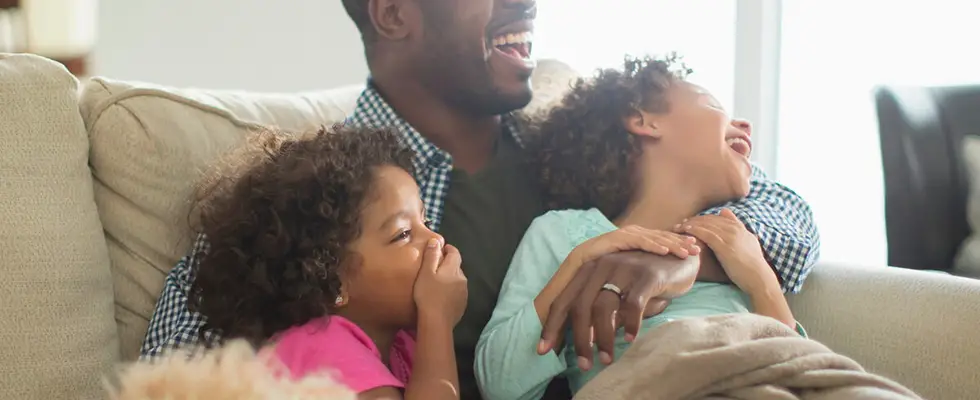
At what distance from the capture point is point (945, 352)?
3.97 feet

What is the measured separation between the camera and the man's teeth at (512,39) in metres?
1.42

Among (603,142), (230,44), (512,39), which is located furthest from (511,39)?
(230,44)

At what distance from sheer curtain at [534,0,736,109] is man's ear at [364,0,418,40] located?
49.0 inches

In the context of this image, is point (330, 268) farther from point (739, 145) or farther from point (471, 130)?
point (739, 145)

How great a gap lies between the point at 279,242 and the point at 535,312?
12.5 inches

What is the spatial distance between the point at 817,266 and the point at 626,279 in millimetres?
414

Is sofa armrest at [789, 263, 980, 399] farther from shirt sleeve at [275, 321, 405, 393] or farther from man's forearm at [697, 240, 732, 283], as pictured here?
shirt sleeve at [275, 321, 405, 393]

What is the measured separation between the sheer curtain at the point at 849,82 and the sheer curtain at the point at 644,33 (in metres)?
0.17

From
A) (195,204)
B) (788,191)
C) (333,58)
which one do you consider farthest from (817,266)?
(333,58)

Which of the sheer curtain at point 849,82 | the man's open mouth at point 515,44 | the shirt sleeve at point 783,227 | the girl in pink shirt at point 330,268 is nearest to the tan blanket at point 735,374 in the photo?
the girl in pink shirt at point 330,268

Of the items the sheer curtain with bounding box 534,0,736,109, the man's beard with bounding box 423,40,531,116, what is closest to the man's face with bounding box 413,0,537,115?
the man's beard with bounding box 423,40,531,116

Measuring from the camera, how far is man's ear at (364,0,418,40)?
4.65ft

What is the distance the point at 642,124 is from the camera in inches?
54.7

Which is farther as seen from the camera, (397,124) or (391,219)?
(397,124)
